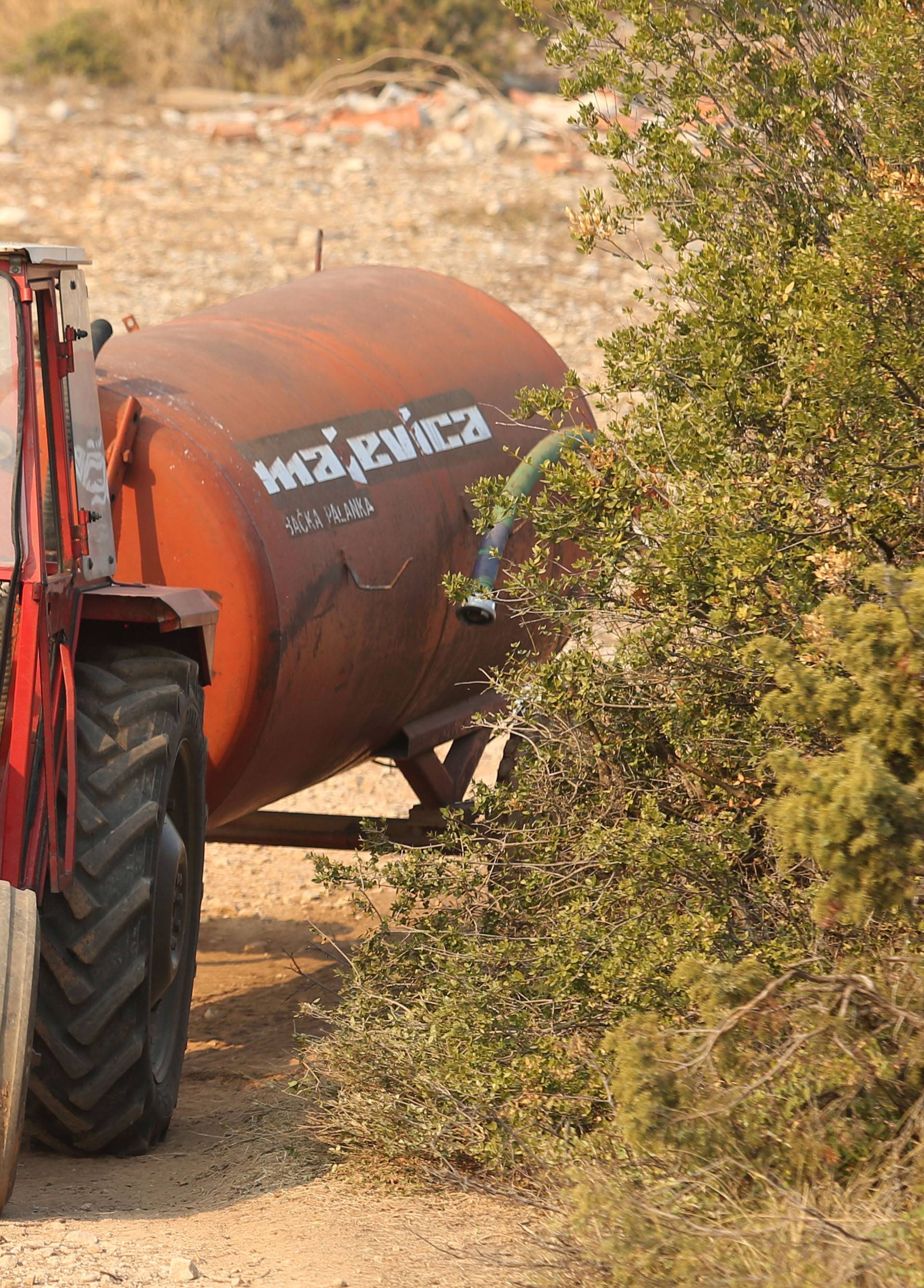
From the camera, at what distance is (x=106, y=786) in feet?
14.0

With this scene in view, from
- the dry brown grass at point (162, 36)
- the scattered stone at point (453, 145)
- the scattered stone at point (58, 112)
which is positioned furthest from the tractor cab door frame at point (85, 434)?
the dry brown grass at point (162, 36)

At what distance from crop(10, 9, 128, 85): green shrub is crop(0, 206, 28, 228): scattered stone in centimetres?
525

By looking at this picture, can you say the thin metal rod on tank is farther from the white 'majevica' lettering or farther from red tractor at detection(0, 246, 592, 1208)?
the white 'majevica' lettering

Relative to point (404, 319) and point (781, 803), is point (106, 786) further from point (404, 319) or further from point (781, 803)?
point (404, 319)

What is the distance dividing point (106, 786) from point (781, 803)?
177 cm

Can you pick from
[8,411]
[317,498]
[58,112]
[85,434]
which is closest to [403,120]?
[58,112]

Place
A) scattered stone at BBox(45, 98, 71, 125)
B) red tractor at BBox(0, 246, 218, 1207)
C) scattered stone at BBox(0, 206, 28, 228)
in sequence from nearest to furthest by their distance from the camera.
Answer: red tractor at BBox(0, 246, 218, 1207) → scattered stone at BBox(0, 206, 28, 228) → scattered stone at BBox(45, 98, 71, 125)

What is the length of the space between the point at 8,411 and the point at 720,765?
2123mm

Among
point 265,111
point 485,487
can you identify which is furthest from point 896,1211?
point 265,111

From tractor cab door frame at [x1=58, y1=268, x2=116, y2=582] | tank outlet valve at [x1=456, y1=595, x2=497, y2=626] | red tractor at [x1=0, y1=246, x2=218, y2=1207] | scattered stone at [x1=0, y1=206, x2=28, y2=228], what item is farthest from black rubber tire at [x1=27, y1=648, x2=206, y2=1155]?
scattered stone at [x1=0, y1=206, x2=28, y2=228]

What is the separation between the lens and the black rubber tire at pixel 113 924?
4.13 metres

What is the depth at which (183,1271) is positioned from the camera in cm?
344

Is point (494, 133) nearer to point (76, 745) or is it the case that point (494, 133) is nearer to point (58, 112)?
point (58, 112)

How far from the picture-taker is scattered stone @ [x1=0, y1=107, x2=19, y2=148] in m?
19.7
